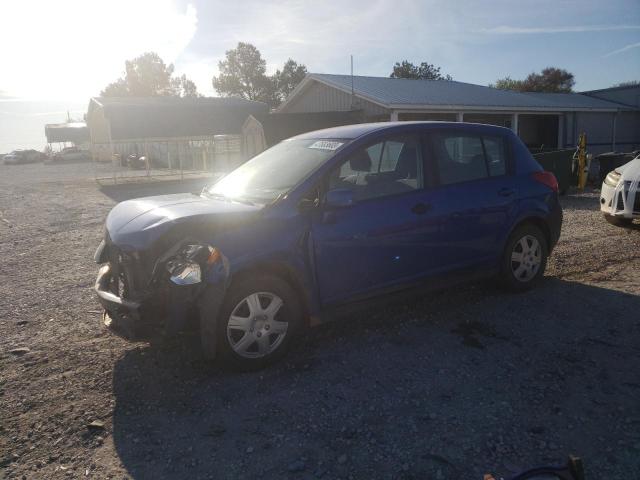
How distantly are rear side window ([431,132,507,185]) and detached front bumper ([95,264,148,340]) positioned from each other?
9.12 ft

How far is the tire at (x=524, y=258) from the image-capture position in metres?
5.01

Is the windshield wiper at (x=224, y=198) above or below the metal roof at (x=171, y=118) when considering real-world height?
below

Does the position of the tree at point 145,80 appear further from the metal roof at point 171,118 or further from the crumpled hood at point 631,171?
the crumpled hood at point 631,171

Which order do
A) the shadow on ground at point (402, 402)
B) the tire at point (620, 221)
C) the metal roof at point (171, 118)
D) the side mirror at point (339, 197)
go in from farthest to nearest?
the metal roof at point (171, 118)
the tire at point (620, 221)
the side mirror at point (339, 197)
the shadow on ground at point (402, 402)

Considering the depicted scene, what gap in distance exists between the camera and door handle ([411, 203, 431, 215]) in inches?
165

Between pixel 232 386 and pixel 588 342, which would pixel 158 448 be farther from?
pixel 588 342

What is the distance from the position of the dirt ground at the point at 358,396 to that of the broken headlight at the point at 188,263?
796 millimetres

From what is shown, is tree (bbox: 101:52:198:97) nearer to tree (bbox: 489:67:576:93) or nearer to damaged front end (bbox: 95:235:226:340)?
tree (bbox: 489:67:576:93)

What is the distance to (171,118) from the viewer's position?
1427 inches

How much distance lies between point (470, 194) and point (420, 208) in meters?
0.66

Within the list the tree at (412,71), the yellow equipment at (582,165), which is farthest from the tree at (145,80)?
the yellow equipment at (582,165)

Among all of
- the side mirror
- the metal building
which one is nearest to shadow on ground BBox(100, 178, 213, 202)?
the metal building

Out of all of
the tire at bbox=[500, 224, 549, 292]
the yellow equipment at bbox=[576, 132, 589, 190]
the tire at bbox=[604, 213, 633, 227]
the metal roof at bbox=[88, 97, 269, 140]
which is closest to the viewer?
the tire at bbox=[500, 224, 549, 292]

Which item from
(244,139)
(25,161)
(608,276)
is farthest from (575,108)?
(25,161)
